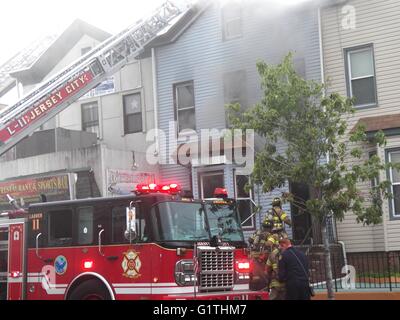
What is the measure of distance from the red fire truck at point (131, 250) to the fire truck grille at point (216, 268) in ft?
0.04

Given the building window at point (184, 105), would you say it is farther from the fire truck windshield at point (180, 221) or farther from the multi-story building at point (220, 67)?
the fire truck windshield at point (180, 221)

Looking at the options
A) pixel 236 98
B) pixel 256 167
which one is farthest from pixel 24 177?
pixel 256 167

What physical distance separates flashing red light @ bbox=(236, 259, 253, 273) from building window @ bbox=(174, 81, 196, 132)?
795 centimetres

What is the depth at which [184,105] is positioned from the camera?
1638cm

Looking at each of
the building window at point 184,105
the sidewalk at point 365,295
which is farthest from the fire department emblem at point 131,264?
the building window at point 184,105

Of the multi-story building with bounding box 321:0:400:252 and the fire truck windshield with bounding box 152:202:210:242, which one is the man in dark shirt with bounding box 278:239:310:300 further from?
the multi-story building with bounding box 321:0:400:252

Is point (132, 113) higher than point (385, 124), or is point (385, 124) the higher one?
point (132, 113)

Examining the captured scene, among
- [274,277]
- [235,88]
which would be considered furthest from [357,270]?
[235,88]

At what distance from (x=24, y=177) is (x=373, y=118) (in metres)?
8.97

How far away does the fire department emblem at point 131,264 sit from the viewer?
305 inches

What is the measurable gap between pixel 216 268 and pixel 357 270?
6005 millimetres

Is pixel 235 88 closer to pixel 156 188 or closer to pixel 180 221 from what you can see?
pixel 156 188

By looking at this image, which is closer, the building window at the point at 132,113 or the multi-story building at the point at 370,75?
the multi-story building at the point at 370,75
